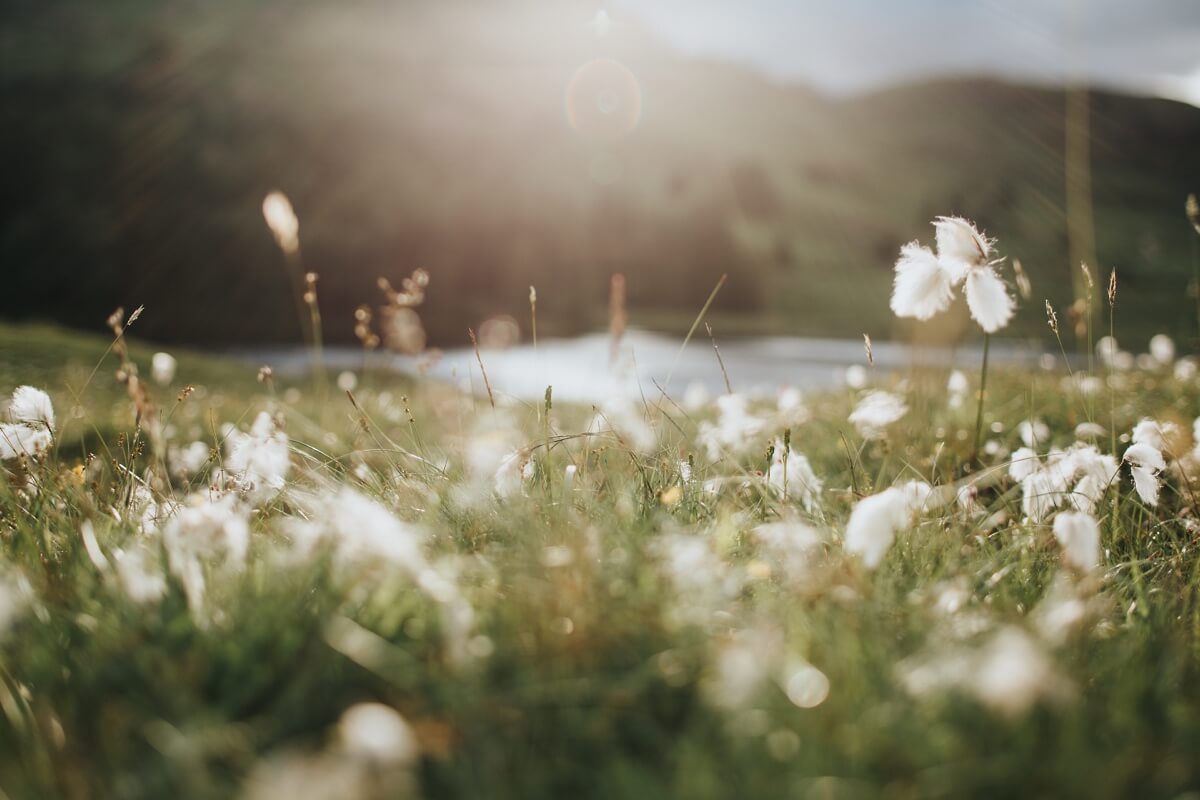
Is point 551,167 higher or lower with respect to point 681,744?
higher

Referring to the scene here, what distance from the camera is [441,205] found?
97625 mm

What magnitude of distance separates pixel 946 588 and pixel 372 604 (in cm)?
202

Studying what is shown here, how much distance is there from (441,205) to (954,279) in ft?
330

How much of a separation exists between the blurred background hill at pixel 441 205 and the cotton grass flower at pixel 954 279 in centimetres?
5925

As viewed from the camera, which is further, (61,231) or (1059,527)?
(61,231)

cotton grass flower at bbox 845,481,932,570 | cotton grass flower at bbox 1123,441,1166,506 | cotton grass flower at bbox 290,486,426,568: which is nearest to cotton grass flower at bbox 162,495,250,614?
cotton grass flower at bbox 290,486,426,568

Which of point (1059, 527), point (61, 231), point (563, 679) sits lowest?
point (563, 679)

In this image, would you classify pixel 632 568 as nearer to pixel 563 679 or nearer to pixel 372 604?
pixel 563 679

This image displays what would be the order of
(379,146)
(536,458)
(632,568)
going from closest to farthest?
(632,568) < (536,458) < (379,146)

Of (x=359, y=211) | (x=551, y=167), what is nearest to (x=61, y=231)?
(x=359, y=211)

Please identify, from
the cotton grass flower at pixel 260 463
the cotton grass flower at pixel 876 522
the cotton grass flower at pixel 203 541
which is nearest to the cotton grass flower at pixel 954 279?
the cotton grass flower at pixel 876 522

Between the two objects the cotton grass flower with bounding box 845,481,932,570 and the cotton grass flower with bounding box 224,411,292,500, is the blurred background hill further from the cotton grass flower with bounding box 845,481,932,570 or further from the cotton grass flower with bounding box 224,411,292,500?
the cotton grass flower with bounding box 845,481,932,570

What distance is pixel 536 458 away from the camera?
384 cm

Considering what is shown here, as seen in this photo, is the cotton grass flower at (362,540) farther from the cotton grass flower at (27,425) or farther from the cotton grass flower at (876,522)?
the cotton grass flower at (27,425)
